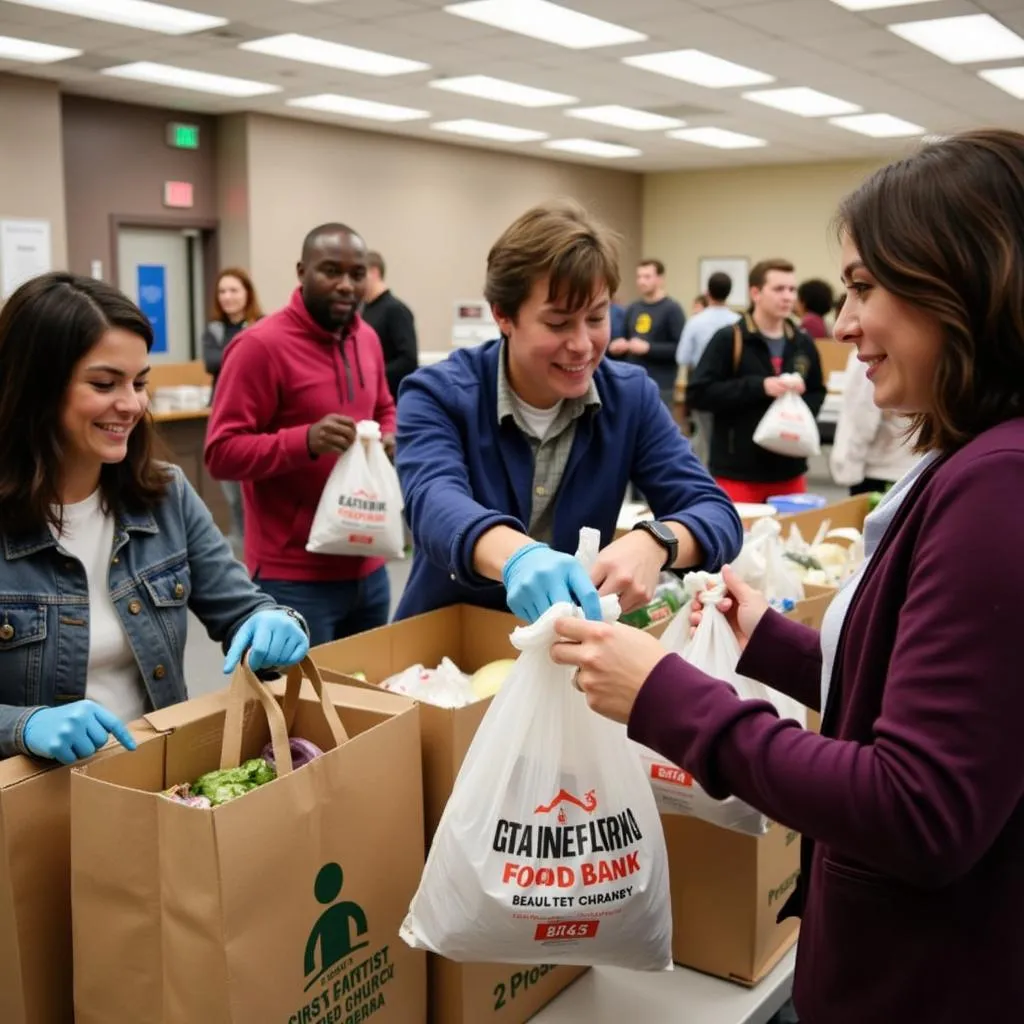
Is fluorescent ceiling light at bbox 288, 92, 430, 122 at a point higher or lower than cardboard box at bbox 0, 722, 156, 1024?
higher

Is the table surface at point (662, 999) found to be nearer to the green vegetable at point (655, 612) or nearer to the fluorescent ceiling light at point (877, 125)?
the green vegetable at point (655, 612)

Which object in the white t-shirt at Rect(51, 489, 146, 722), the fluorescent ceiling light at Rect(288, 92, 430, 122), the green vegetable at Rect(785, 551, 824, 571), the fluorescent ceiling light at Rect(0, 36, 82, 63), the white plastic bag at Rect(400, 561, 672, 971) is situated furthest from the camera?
the fluorescent ceiling light at Rect(288, 92, 430, 122)

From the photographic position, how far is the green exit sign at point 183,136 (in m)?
8.41

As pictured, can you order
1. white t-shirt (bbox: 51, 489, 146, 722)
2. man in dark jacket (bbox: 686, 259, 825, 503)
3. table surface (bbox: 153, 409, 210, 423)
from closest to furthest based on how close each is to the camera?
white t-shirt (bbox: 51, 489, 146, 722) < man in dark jacket (bbox: 686, 259, 825, 503) < table surface (bbox: 153, 409, 210, 423)

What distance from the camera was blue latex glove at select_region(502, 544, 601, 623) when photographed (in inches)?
45.0

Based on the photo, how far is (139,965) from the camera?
1.03 metres

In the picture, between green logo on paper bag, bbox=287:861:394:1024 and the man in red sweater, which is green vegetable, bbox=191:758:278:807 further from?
the man in red sweater

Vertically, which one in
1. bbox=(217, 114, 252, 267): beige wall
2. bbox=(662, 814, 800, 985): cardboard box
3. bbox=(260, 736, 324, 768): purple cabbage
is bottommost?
bbox=(662, 814, 800, 985): cardboard box

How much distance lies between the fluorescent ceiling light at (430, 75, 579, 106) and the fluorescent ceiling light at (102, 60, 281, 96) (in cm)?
122

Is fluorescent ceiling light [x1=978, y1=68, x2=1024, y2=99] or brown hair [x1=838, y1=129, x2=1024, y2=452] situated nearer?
brown hair [x1=838, y1=129, x2=1024, y2=452]

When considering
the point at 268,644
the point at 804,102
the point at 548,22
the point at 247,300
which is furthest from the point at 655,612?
the point at 804,102

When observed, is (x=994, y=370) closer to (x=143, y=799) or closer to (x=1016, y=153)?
(x=1016, y=153)

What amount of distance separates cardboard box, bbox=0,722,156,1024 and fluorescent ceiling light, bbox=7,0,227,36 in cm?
540

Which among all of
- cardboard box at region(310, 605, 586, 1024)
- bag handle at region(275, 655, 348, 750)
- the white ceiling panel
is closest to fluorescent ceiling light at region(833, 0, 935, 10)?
the white ceiling panel
